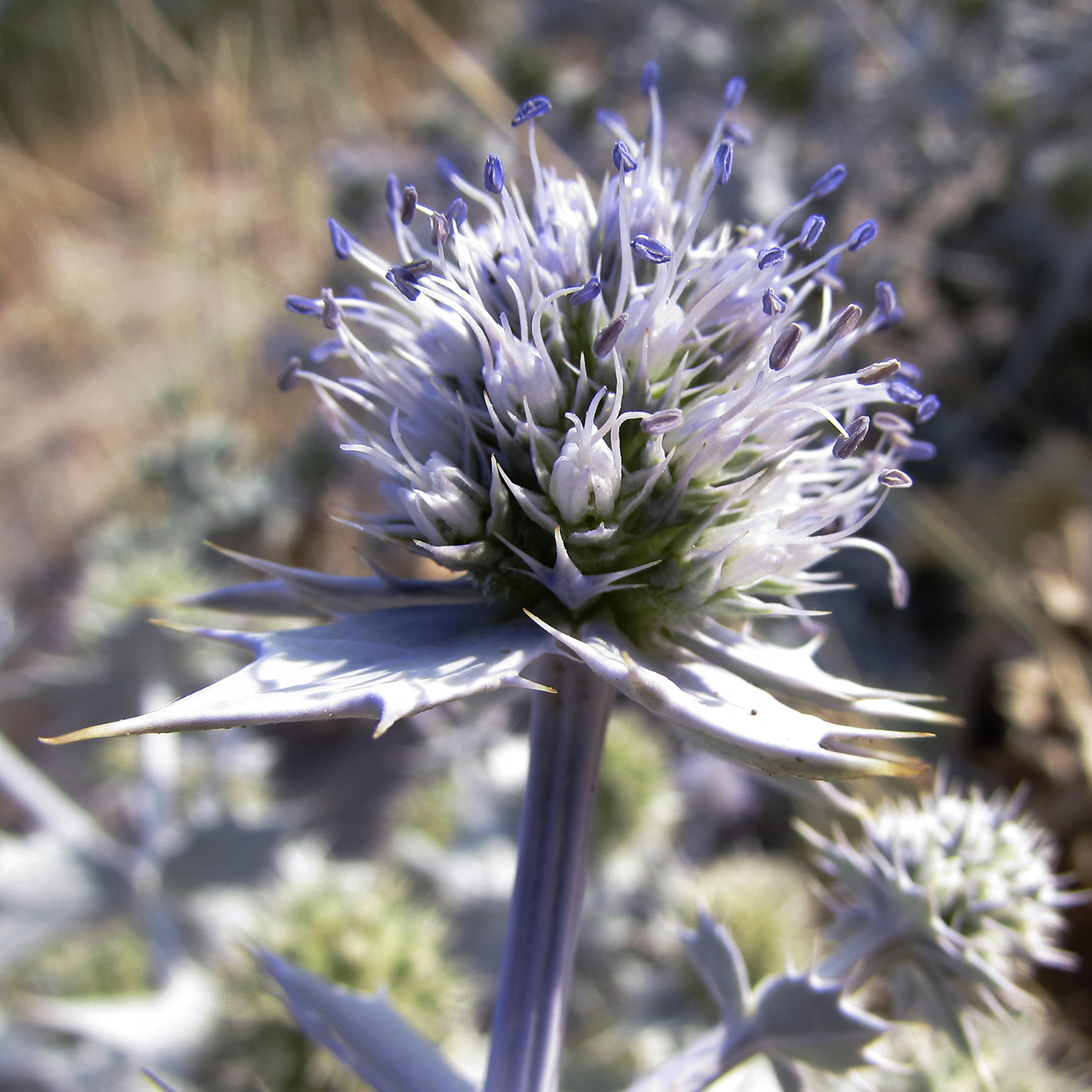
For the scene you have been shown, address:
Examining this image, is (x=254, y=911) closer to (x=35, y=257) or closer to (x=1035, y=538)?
(x=1035, y=538)

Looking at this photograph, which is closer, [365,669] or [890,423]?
[365,669]

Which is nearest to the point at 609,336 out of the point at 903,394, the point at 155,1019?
the point at 903,394

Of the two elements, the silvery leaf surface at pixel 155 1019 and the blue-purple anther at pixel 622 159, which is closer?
the blue-purple anther at pixel 622 159

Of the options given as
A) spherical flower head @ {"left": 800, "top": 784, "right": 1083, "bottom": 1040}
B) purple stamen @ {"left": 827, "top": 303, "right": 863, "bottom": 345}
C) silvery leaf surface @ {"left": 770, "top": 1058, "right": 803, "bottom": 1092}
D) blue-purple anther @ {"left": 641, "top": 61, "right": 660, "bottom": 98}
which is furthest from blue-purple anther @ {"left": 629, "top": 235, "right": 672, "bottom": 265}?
silvery leaf surface @ {"left": 770, "top": 1058, "right": 803, "bottom": 1092}

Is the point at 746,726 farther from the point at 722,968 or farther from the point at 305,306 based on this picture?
the point at 305,306

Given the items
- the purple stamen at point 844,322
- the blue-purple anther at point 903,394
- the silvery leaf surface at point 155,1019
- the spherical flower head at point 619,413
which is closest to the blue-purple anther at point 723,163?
the spherical flower head at point 619,413

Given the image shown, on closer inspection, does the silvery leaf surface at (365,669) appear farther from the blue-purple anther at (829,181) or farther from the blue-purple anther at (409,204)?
the blue-purple anther at (829,181)
